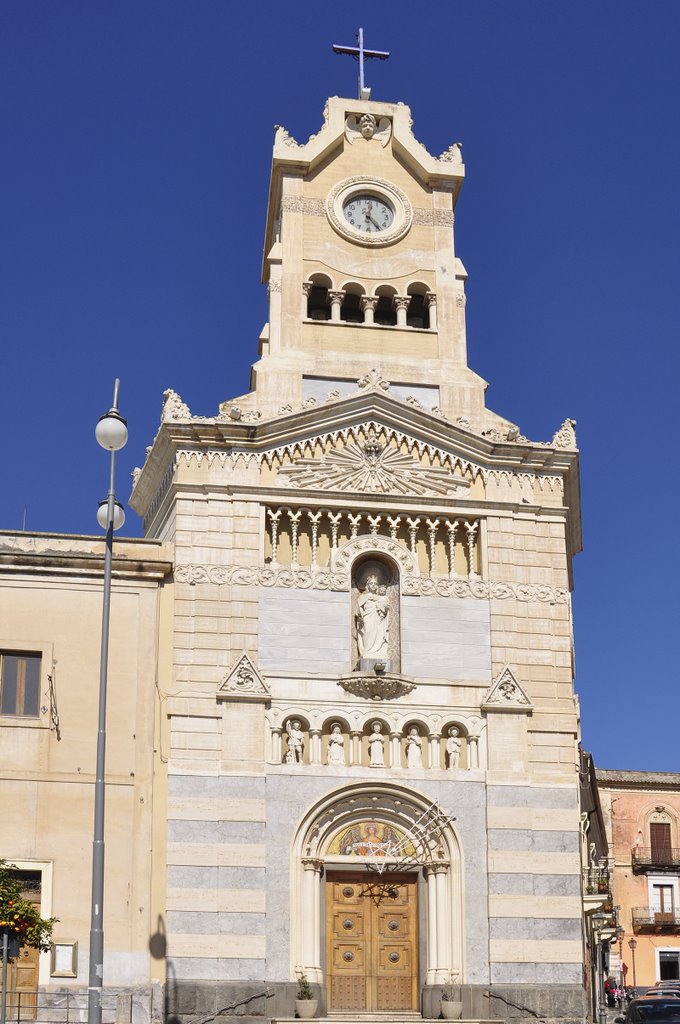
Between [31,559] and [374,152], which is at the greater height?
[374,152]

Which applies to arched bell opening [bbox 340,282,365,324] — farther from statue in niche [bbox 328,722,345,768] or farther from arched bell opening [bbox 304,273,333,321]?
statue in niche [bbox 328,722,345,768]

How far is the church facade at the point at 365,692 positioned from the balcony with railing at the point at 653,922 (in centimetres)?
3639

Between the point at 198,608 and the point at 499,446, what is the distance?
25.5 feet

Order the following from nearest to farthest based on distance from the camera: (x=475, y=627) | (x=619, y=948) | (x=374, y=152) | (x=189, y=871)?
(x=189, y=871) < (x=475, y=627) < (x=374, y=152) < (x=619, y=948)

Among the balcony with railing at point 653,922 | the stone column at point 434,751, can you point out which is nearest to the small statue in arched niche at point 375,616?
the stone column at point 434,751

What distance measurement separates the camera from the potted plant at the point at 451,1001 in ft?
98.6

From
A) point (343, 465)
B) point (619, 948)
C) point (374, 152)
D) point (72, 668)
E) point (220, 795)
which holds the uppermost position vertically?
point (374, 152)

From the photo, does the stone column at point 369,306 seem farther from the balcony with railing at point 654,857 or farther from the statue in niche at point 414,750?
the balcony with railing at point 654,857

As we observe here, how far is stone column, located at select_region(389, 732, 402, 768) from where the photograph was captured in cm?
3189

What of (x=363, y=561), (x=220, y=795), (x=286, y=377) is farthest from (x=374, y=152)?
(x=220, y=795)

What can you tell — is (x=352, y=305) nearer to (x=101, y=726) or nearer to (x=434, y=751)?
(x=434, y=751)

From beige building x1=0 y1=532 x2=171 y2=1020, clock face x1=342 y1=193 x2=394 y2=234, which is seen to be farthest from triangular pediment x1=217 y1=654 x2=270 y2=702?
clock face x1=342 y1=193 x2=394 y2=234

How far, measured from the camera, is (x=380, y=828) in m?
31.8

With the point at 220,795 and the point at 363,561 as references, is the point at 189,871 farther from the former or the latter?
the point at 363,561
